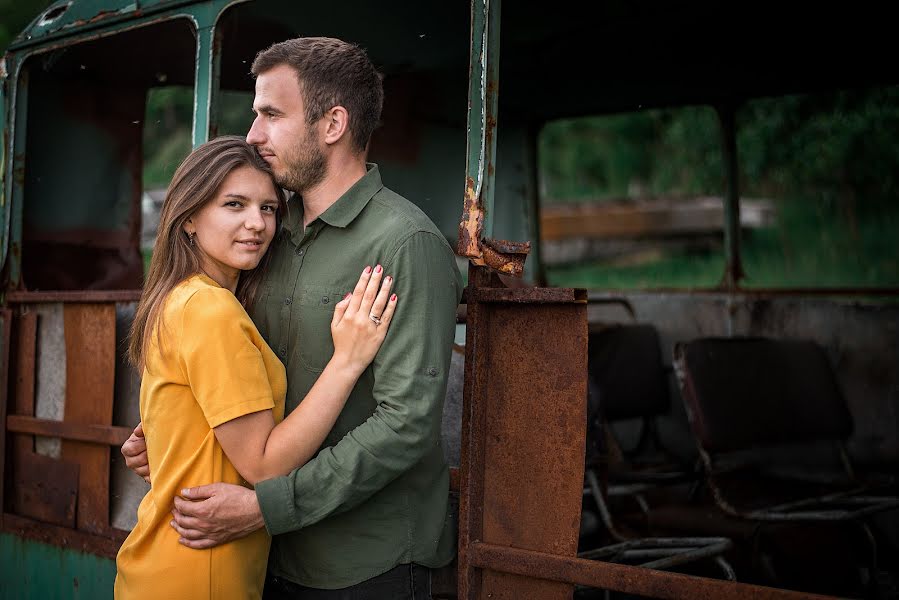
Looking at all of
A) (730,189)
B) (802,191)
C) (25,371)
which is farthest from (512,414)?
(802,191)

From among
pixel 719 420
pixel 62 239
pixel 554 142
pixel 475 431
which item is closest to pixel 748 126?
pixel 554 142

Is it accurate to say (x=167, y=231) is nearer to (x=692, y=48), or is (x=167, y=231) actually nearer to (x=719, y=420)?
(x=719, y=420)

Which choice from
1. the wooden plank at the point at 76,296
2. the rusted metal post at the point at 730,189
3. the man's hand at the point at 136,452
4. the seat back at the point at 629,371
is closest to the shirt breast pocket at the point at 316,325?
the man's hand at the point at 136,452

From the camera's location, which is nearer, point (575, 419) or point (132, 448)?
point (575, 419)

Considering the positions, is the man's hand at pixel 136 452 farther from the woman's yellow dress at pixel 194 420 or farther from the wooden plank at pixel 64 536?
the wooden plank at pixel 64 536

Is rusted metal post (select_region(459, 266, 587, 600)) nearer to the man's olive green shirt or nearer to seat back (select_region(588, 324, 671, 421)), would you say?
the man's olive green shirt

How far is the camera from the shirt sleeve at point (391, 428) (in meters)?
1.63

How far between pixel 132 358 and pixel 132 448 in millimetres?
302

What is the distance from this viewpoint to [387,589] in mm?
1723

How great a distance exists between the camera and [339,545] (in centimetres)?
175

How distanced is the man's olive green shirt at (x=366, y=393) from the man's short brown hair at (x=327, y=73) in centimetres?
15

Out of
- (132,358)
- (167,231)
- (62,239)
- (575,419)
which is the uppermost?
(62,239)

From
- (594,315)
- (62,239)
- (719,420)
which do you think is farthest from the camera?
(594,315)

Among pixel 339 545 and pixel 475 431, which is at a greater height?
pixel 475 431
